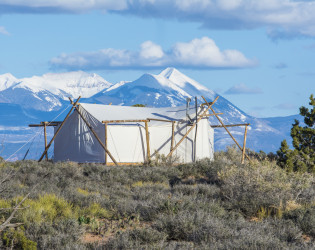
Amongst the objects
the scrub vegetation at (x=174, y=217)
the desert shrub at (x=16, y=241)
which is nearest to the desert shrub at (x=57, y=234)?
the scrub vegetation at (x=174, y=217)

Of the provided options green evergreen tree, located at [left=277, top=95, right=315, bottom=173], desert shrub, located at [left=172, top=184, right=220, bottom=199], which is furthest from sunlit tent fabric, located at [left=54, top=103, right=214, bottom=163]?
desert shrub, located at [left=172, top=184, right=220, bottom=199]

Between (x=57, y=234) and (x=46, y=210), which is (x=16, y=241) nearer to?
(x=57, y=234)

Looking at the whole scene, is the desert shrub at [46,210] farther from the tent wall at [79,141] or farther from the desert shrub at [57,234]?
the tent wall at [79,141]

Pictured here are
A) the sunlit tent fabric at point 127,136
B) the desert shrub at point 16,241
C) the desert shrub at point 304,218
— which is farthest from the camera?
the sunlit tent fabric at point 127,136

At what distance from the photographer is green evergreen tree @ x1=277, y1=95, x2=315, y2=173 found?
26.1 meters

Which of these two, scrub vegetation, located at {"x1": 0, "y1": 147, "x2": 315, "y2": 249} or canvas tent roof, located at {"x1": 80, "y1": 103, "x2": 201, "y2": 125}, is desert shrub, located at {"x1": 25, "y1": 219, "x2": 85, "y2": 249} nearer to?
scrub vegetation, located at {"x1": 0, "y1": 147, "x2": 315, "y2": 249}

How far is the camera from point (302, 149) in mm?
→ 27094

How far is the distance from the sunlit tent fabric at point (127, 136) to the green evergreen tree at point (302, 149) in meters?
4.52

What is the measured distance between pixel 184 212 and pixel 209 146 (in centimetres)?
2012

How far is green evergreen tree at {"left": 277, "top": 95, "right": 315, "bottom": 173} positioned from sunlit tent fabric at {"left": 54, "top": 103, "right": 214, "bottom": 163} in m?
4.52

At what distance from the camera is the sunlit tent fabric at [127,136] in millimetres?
27188

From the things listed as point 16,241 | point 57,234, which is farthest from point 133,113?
point 16,241

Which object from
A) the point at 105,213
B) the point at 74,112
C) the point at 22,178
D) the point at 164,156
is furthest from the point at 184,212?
the point at 74,112

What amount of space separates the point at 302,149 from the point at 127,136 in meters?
8.42
